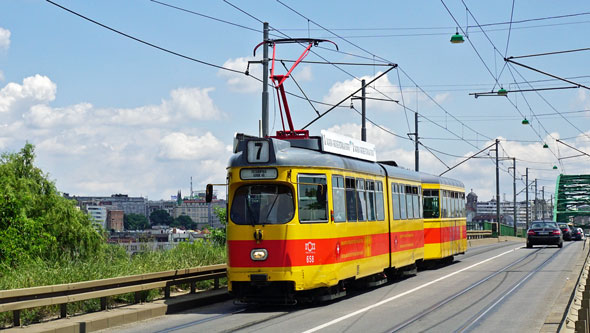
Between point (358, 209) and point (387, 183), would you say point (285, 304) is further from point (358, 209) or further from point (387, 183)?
point (387, 183)

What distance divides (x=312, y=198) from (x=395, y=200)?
6275mm

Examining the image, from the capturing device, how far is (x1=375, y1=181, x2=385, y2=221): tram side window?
2050 centimetres

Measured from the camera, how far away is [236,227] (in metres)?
16.4

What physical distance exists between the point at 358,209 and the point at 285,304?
3130 millimetres

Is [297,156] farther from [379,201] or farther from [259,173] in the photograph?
[379,201]

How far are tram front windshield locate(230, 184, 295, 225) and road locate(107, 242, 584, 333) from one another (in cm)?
172

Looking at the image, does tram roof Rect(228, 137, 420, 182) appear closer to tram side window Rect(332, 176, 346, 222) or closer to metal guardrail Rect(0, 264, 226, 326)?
tram side window Rect(332, 176, 346, 222)

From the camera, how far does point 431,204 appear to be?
90.5 ft

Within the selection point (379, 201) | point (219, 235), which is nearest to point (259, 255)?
point (379, 201)

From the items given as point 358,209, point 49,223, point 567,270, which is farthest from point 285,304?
point 49,223

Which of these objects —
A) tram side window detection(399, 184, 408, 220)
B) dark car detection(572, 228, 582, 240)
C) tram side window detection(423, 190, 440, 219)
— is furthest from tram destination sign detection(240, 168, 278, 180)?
dark car detection(572, 228, 582, 240)

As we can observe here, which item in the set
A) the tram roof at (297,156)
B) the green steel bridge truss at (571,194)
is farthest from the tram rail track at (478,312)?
the green steel bridge truss at (571,194)

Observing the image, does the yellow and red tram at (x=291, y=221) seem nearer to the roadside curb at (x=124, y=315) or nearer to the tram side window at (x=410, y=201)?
the roadside curb at (x=124, y=315)

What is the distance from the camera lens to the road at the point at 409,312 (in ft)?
43.7
